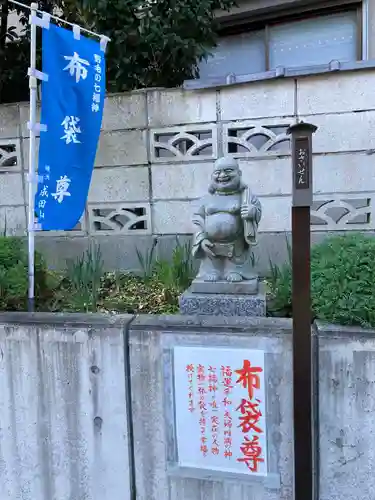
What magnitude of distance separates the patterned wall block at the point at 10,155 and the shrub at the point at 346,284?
11.4ft

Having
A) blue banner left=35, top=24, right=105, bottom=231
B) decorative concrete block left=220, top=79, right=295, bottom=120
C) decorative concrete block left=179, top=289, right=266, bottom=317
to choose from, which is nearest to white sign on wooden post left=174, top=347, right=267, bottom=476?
decorative concrete block left=179, top=289, right=266, bottom=317

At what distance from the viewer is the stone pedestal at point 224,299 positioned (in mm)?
2695

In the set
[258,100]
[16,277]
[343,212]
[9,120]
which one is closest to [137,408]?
[16,277]

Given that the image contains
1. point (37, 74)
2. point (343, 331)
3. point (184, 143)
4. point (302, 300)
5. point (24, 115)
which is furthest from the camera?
point (24, 115)

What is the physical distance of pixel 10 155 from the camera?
454 centimetres

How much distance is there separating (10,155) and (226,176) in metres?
2.96

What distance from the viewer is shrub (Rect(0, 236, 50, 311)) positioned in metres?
3.15

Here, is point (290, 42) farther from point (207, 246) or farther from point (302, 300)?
point (302, 300)

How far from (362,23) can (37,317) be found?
4.85 m

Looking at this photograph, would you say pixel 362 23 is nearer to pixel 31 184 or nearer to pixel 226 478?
pixel 31 184

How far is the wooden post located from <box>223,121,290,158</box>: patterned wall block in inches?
82.3

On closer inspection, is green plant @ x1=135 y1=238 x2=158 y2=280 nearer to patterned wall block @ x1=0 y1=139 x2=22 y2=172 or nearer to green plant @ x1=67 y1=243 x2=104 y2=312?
green plant @ x1=67 y1=243 x2=104 y2=312

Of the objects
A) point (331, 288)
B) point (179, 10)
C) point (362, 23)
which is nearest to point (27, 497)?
point (331, 288)

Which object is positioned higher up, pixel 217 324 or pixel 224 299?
pixel 224 299
